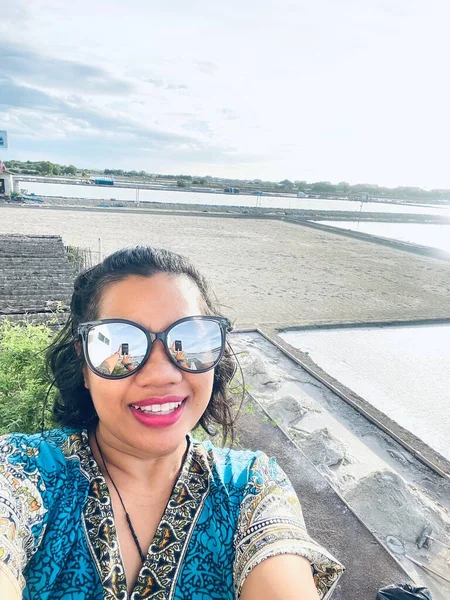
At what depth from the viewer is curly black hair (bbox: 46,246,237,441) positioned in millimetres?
1427

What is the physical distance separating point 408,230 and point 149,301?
3470 centimetres

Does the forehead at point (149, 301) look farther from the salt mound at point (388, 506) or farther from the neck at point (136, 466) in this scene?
the salt mound at point (388, 506)

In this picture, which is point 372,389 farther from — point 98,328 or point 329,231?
point 329,231

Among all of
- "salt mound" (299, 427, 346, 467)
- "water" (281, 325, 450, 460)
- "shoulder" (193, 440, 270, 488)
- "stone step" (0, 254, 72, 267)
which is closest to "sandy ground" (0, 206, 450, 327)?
"water" (281, 325, 450, 460)

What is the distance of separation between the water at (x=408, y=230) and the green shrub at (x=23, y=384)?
26.0 metres

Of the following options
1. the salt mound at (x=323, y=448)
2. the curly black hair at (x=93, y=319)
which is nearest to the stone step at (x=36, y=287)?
the salt mound at (x=323, y=448)

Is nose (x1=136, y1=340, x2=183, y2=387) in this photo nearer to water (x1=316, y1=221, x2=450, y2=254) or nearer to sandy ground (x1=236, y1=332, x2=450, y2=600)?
sandy ground (x1=236, y1=332, x2=450, y2=600)

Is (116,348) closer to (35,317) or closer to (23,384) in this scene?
(23,384)

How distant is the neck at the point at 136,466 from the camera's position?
1.35 metres

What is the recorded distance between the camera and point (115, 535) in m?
1.21

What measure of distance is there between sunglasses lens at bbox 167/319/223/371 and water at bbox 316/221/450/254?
88.3 ft

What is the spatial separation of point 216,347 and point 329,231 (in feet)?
90.5

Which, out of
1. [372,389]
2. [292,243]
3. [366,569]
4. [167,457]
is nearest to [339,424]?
[372,389]

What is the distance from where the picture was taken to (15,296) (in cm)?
692
